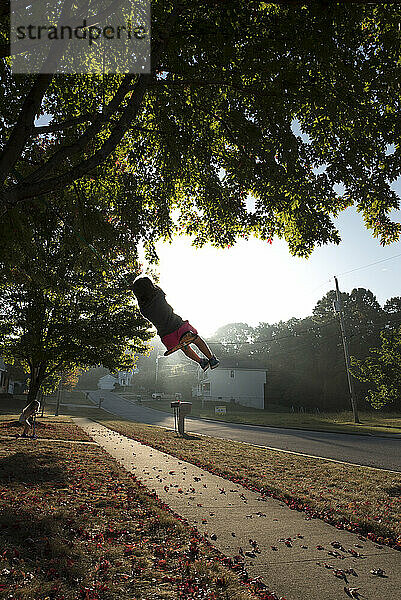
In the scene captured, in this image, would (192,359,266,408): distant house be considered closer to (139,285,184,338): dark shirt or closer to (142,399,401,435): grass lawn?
(142,399,401,435): grass lawn

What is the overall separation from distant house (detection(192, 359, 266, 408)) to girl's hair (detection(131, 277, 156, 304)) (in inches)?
2453

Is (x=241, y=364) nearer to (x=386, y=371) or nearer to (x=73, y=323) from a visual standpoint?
(x=386, y=371)

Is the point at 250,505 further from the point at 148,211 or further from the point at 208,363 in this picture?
the point at 148,211

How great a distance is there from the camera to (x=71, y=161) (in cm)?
951

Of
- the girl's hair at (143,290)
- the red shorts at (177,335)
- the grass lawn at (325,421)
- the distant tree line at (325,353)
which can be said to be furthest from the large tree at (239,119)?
the distant tree line at (325,353)

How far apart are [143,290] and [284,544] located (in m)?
3.65

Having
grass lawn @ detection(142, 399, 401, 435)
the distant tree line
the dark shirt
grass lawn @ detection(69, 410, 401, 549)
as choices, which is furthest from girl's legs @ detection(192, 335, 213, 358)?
the distant tree line

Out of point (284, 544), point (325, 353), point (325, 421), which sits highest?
point (325, 353)

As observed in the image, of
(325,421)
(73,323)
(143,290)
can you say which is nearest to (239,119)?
(143,290)

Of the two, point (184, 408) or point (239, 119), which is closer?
point (239, 119)

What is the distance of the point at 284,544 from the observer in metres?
4.64

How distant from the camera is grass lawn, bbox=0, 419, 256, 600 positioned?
3.38 m

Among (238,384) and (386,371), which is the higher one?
(386,371)

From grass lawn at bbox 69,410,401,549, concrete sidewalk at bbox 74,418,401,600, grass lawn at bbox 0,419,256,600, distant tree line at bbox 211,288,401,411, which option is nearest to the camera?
grass lawn at bbox 0,419,256,600
